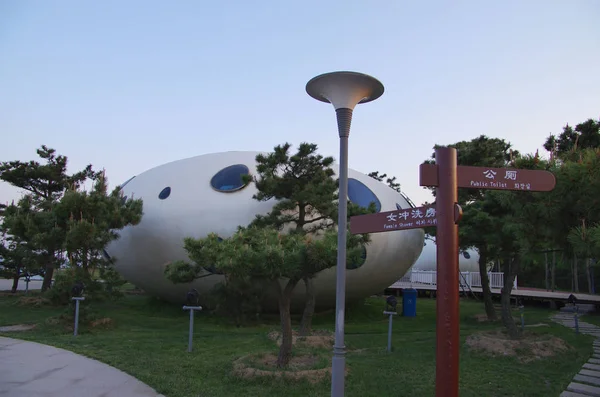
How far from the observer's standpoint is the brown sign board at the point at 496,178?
560cm

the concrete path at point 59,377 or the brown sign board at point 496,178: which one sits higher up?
the brown sign board at point 496,178

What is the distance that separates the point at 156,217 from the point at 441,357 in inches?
517

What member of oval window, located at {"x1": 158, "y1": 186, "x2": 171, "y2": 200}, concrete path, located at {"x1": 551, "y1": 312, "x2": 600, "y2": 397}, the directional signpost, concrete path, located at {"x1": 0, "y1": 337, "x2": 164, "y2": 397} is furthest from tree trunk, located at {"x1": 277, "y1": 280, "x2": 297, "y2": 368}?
oval window, located at {"x1": 158, "y1": 186, "x2": 171, "y2": 200}

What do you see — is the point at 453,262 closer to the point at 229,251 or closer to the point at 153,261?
the point at 229,251

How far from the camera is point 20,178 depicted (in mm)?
25125

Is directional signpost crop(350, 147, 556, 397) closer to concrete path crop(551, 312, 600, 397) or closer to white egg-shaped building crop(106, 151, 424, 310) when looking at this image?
concrete path crop(551, 312, 600, 397)

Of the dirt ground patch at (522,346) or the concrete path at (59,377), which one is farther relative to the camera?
the dirt ground patch at (522,346)

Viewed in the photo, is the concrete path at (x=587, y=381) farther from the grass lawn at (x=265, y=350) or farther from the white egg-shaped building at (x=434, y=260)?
the white egg-shaped building at (x=434, y=260)

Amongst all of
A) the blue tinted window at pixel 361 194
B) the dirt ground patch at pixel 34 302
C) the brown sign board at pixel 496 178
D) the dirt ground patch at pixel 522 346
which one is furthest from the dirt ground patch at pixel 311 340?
the dirt ground patch at pixel 34 302

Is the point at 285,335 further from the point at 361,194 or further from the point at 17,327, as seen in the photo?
the point at 361,194

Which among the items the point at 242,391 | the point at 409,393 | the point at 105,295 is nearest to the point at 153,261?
the point at 105,295

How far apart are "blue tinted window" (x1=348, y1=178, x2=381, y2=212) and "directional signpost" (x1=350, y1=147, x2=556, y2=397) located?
11.3 m

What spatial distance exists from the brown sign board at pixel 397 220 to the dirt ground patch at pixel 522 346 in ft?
19.4

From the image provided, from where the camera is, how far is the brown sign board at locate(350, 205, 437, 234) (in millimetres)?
5690
